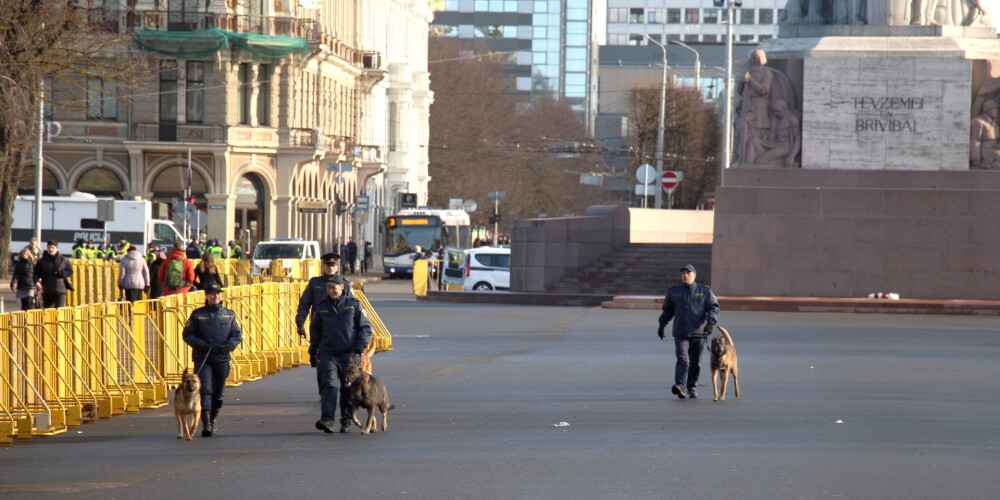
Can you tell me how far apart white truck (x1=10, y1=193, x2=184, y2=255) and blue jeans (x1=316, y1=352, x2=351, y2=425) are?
36.0 meters

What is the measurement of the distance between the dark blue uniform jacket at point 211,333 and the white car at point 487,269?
2954 centimetres

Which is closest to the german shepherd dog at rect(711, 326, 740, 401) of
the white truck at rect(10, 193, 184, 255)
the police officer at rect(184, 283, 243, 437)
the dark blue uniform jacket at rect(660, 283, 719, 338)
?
the dark blue uniform jacket at rect(660, 283, 719, 338)

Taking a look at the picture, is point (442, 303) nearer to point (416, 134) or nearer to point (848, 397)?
point (848, 397)

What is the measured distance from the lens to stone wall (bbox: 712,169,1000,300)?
28.8 meters

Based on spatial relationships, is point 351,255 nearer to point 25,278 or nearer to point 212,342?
point 25,278

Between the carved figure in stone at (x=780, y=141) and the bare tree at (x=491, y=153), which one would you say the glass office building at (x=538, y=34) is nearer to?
the bare tree at (x=491, y=153)

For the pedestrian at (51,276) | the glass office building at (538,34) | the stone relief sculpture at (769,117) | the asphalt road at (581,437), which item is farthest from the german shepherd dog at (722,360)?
the glass office building at (538,34)

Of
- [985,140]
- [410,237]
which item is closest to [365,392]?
[985,140]

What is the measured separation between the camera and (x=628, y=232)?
3800 cm

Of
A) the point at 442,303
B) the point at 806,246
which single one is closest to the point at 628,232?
the point at 442,303

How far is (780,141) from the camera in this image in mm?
30312

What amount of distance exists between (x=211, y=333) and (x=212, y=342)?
0.08m

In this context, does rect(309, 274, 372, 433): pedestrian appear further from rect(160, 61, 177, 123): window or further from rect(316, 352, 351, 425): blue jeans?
rect(160, 61, 177, 123): window

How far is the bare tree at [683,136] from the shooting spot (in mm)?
72000
